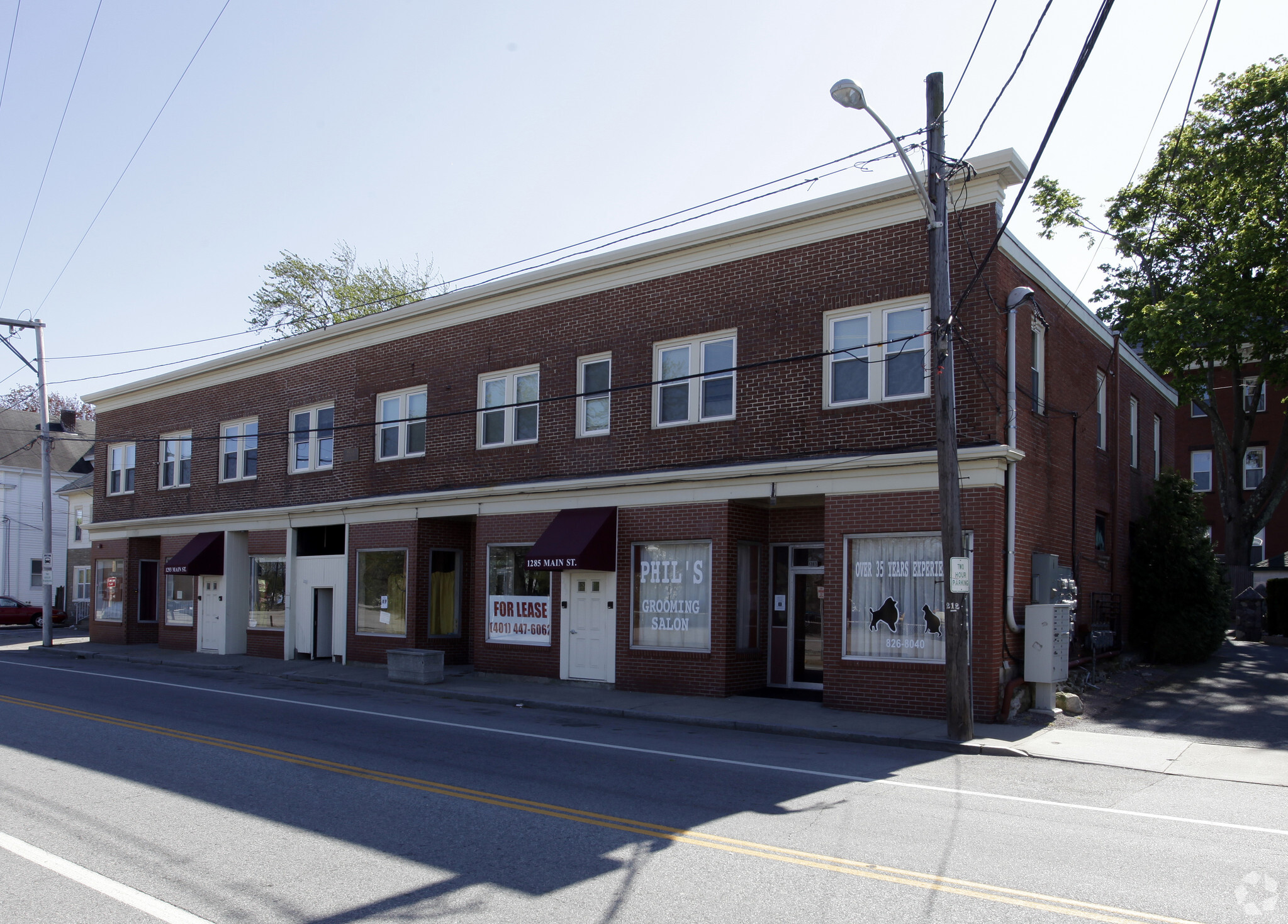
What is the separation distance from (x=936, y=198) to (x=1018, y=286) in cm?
338

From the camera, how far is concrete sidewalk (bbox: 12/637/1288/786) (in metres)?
11.8

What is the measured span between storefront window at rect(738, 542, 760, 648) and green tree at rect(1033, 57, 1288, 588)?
15051mm

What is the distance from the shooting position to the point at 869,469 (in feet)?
49.7

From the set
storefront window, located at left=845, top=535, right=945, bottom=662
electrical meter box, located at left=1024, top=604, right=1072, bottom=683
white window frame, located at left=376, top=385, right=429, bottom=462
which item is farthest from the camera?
white window frame, located at left=376, top=385, right=429, bottom=462

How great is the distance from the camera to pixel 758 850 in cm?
722

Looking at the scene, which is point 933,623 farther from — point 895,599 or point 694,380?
point 694,380

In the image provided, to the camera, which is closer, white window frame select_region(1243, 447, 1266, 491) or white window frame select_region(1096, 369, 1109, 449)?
white window frame select_region(1096, 369, 1109, 449)

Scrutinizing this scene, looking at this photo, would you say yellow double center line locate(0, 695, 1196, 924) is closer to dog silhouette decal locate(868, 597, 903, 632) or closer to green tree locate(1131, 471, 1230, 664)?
dog silhouette decal locate(868, 597, 903, 632)

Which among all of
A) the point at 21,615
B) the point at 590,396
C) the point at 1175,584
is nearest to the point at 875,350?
the point at 590,396

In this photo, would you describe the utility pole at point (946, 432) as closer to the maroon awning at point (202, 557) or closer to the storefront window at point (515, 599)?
the storefront window at point (515, 599)

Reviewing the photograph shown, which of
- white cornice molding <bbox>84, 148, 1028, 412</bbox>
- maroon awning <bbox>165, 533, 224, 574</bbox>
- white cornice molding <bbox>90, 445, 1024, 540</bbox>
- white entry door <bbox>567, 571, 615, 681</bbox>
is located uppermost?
white cornice molding <bbox>84, 148, 1028, 412</bbox>

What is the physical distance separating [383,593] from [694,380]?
997 centimetres

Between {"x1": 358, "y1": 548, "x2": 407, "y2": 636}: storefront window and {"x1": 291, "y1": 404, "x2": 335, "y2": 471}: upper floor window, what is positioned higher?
{"x1": 291, "y1": 404, "x2": 335, "y2": 471}: upper floor window

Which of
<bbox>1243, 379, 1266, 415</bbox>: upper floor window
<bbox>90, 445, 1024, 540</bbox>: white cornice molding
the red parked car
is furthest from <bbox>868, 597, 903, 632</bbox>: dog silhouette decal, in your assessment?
the red parked car
